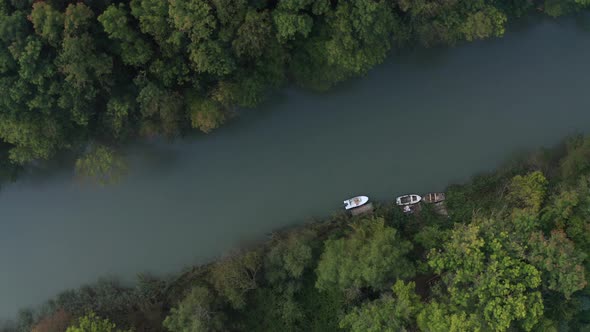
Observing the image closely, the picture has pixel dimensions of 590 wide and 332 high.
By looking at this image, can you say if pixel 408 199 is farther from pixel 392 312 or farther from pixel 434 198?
pixel 392 312

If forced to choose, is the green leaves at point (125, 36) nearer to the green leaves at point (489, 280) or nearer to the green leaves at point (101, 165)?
the green leaves at point (101, 165)

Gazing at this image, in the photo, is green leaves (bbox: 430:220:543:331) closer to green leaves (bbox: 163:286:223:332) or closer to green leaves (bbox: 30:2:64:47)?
green leaves (bbox: 163:286:223:332)

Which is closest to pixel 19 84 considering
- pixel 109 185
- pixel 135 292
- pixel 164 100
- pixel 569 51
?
pixel 164 100

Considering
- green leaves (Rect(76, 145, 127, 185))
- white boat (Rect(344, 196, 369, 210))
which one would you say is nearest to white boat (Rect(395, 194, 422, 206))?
white boat (Rect(344, 196, 369, 210))

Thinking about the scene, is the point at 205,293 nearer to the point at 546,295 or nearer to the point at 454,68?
the point at 546,295

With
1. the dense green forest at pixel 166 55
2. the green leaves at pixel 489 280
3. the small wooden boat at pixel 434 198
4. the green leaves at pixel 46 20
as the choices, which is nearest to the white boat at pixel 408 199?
the small wooden boat at pixel 434 198

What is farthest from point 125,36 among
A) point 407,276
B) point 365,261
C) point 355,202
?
point 407,276
